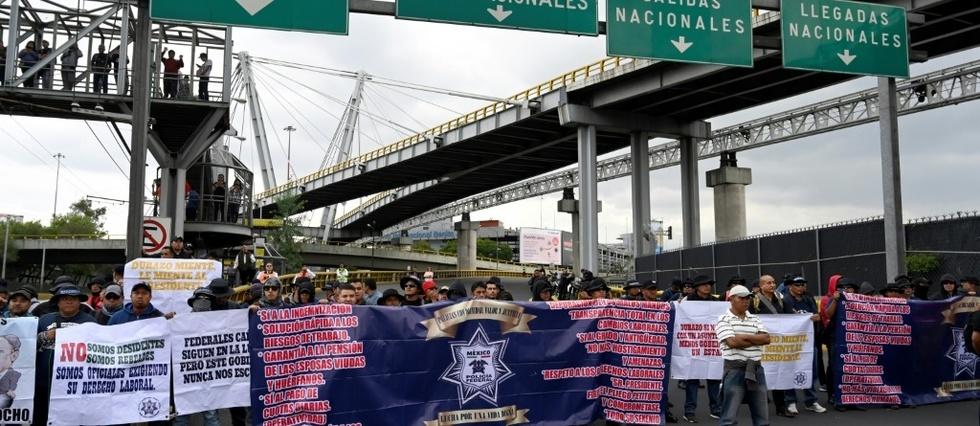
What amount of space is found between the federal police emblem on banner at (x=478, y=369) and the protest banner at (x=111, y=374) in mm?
2820

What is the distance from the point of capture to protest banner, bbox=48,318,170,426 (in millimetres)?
7523

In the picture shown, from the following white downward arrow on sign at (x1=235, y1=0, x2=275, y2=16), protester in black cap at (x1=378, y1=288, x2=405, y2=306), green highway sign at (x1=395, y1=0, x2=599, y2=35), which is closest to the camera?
protester in black cap at (x1=378, y1=288, x2=405, y2=306)

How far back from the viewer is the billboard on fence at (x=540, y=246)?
12200cm

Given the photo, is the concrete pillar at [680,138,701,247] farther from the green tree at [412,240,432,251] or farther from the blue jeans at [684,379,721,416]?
the green tree at [412,240,432,251]

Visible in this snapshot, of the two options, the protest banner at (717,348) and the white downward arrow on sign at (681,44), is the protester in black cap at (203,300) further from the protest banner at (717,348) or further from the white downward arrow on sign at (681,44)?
the white downward arrow on sign at (681,44)

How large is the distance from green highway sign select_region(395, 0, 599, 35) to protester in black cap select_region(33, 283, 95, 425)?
7.24m

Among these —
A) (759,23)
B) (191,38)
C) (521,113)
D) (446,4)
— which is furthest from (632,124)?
(446,4)

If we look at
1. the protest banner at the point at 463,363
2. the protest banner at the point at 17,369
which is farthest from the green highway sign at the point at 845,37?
→ the protest banner at the point at 17,369

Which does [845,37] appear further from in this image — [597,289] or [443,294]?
[443,294]

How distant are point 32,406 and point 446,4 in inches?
334

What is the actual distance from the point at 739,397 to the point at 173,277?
8921 mm

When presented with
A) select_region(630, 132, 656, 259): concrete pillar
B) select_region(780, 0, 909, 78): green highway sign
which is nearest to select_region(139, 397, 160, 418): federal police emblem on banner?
select_region(780, 0, 909, 78): green highway sign

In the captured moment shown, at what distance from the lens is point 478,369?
8688mm

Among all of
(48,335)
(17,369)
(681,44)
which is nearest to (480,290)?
(48,335)
